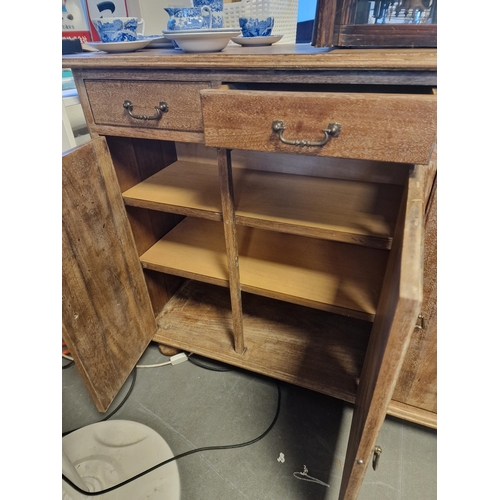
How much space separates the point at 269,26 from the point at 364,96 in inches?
13.5

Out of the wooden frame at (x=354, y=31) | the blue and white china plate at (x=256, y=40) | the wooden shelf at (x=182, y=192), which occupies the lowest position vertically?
the wooden shelf at (x=182, y=192)

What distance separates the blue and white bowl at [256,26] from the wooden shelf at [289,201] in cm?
34

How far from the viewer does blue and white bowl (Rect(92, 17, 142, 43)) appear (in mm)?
703

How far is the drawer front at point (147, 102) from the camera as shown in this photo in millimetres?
663

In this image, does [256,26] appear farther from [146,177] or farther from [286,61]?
[146,177]

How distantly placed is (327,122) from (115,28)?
51 cm

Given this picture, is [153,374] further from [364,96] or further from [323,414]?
[364,96]

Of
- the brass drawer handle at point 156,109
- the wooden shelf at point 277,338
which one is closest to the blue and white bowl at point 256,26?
the brass drawer handle at point 156,109

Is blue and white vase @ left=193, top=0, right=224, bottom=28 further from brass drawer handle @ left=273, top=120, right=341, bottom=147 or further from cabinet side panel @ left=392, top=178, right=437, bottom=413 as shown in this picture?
cabinet side panel @ left=392, top=178, right=437, bottom=413

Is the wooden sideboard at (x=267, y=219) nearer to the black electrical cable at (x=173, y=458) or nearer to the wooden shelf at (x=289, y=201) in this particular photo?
the wooden shelf at (x=289, y=201)

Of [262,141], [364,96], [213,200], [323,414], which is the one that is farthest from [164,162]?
[323,414]

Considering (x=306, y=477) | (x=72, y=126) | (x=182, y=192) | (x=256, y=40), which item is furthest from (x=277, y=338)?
(x=72, y=126)

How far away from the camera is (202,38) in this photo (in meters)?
0.65

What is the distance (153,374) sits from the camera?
1.10m
